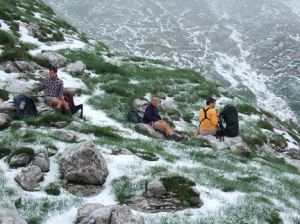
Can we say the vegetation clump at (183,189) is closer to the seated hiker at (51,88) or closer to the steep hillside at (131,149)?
the steep hillside at (131,149)

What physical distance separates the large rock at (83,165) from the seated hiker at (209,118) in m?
7.17

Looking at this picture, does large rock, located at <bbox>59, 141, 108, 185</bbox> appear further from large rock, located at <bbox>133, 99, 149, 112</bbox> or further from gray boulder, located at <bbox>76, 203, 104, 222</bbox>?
large rock, located at <bbox>133, 99, 149, 112</bbox>

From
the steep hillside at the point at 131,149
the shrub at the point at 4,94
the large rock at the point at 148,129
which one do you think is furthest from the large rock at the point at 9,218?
the shrub at the point at 4,94

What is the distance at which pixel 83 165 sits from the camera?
6051 millimetres

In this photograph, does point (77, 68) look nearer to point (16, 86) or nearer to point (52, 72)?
point (16, 86)

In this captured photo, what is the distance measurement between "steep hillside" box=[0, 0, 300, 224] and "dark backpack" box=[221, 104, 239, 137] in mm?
493

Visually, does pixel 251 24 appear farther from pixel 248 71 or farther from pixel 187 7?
pixel 248 71

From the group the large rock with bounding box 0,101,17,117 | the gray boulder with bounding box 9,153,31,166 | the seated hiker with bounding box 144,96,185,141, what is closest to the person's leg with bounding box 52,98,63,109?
the large rock with bounding box 0,101,17,117

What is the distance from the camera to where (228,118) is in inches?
471

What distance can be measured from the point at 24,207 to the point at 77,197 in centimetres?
118

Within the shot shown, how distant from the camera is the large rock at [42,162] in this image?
20.0 ft

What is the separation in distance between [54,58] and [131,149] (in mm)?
13048

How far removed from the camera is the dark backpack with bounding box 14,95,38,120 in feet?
32.0

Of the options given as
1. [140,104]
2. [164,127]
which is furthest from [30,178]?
[140,104]
